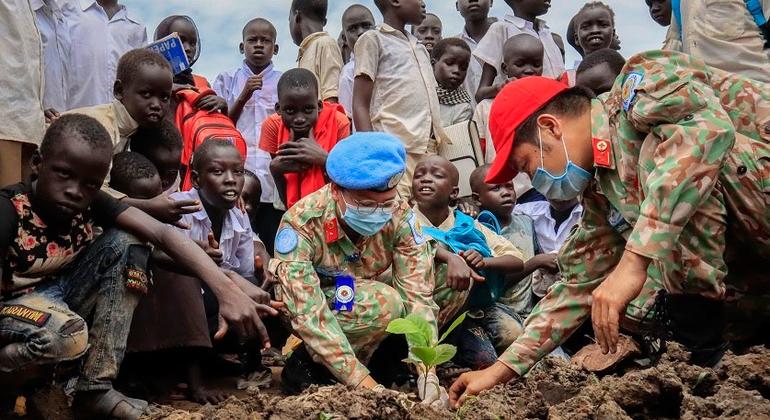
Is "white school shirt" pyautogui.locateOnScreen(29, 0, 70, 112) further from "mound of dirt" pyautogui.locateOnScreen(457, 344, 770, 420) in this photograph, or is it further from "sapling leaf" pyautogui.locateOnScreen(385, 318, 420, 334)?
"mound of dirt" pyautogui.locateOnScreen(457, 344, 770, 420)

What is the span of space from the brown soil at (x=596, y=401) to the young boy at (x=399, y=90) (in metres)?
2.89

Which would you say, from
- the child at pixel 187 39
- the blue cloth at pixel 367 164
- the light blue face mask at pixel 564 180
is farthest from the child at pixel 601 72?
the child at pixel 187 39

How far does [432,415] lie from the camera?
2809 mm

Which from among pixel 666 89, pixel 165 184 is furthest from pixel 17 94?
pixel 666 89

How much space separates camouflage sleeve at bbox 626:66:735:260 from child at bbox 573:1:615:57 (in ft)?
13.4

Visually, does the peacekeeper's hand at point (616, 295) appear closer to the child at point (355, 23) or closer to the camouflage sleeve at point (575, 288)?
the camouflage sleeve at point (575, 288)

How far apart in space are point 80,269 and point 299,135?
89.6 inches

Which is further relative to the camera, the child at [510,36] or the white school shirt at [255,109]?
the child at [510,36]

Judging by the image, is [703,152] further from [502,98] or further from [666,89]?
[502,98]

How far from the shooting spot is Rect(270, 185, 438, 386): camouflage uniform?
3896 millimetres

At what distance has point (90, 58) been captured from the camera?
18.4ft

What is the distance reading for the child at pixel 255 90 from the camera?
5941 millimetres

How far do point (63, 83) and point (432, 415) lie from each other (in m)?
3.71

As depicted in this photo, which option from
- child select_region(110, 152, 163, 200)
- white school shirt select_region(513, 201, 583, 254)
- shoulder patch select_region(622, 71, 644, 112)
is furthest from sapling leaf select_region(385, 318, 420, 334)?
white school shirt select_region(513, 201, 583, 254)
